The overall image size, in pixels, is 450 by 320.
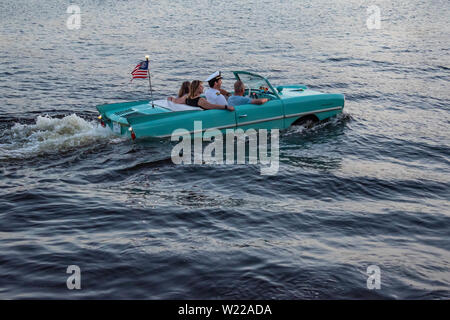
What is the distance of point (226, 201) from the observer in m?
7.34

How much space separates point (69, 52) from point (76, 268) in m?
17.9

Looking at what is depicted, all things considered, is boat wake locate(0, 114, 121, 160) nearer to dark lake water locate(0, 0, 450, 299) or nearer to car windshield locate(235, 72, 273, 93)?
dark lake water locate(0, 0, 450, 299)

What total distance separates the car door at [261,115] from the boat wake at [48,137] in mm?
2683

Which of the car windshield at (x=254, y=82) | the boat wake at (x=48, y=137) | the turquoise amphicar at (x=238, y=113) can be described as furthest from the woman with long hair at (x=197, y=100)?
the boat wake at (x=48, y=137)

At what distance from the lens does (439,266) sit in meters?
5.59

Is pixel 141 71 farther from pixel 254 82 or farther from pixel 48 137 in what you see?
pixel 254 82

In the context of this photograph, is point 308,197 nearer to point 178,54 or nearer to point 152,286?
point 152,286

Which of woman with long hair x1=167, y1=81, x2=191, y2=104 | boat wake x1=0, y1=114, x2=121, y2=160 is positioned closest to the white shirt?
woman with long hair x1=167, y1=81, x2=191, y2=104

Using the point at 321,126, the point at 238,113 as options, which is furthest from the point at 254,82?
the point at 321,126

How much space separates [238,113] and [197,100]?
2.91ft

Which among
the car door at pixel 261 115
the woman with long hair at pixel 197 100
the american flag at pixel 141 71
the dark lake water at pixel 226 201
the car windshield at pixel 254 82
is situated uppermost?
the american flag at pixel 141 71

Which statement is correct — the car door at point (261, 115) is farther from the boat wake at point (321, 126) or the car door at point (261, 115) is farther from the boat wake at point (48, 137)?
the boat wake at point (48, 137)

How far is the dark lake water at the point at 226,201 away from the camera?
17.1ft
